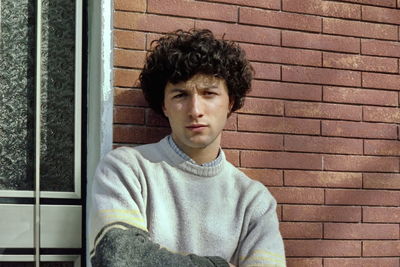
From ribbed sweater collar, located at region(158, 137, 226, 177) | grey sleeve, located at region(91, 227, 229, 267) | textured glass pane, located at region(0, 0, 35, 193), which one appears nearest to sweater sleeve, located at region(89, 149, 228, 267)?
grey sleeve, located at region(91, 227, 229, 267)

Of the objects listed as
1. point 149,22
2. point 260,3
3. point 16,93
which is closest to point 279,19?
point 260,3

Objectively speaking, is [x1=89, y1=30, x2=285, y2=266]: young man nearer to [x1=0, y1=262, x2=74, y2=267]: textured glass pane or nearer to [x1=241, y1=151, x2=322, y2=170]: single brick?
[x1=241, y1=151, x2=322, y2=170]: single brick

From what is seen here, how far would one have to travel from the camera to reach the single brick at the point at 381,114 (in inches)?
173

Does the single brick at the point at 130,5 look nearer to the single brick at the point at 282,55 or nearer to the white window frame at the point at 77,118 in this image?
the white window frame at the point at 77,118

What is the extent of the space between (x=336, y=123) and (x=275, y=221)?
0.94 m

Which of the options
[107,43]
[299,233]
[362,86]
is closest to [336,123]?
[362,86]

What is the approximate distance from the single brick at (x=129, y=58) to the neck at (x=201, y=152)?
1.58 feet

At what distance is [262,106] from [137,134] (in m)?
0.73

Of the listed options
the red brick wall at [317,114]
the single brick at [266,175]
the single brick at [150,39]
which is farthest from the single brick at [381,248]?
the single brick at [150,39]

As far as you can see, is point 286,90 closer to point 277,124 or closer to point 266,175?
point 277,124

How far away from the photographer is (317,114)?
4277 mm

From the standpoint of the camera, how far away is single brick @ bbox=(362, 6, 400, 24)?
4.45 metres

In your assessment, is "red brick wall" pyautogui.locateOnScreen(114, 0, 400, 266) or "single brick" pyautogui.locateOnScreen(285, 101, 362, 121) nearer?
"red brick wall" pyautogui.locateOnScreen(114, 0, 400, 266)

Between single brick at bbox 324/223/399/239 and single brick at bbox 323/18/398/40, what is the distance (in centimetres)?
107
